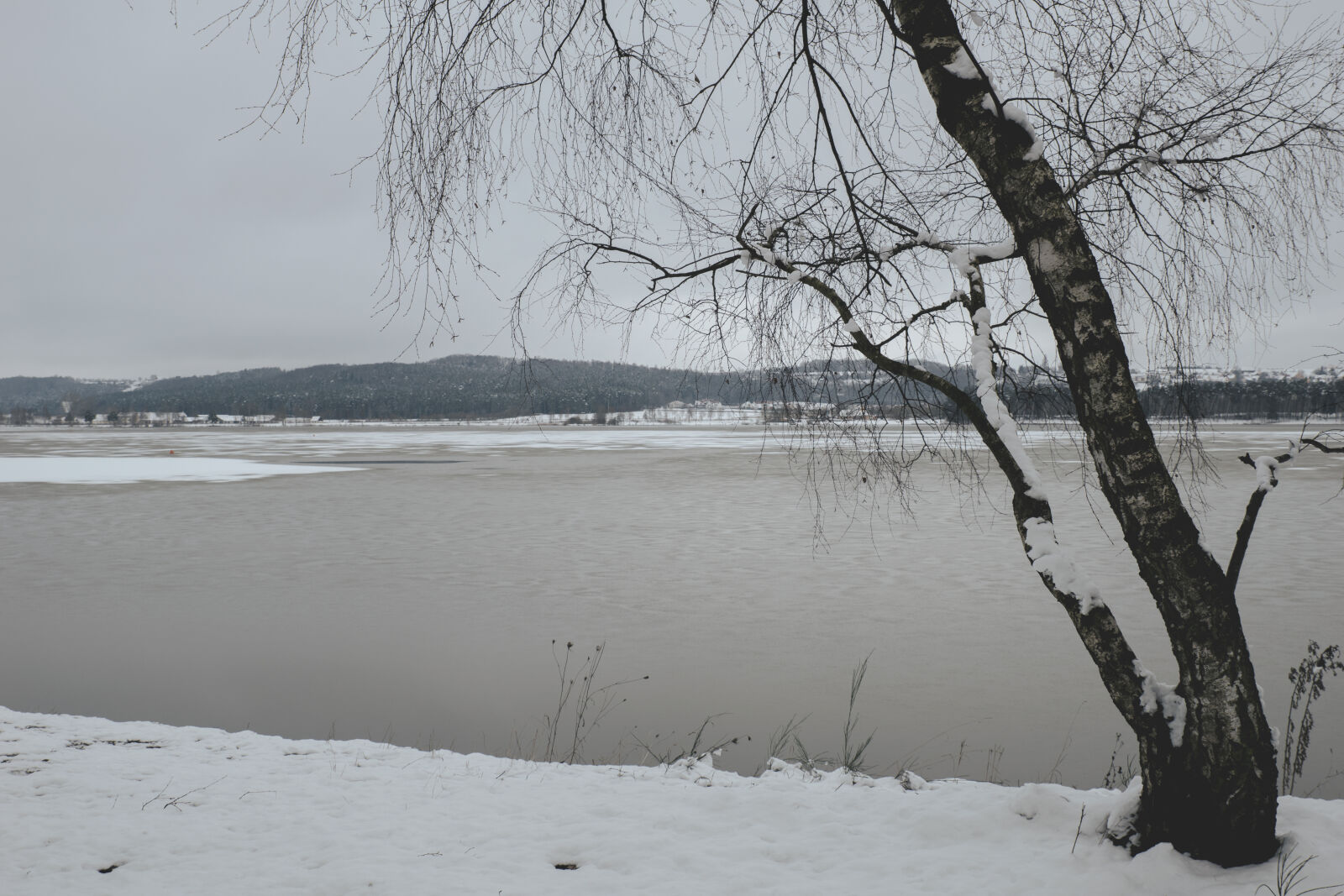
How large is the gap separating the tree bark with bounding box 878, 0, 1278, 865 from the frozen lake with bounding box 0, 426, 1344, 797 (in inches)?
23.8

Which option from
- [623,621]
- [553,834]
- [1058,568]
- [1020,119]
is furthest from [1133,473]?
[623,621]

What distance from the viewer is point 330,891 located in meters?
3.19

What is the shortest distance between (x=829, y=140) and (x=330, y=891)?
3.34 m

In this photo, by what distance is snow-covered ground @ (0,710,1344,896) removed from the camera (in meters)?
3.20

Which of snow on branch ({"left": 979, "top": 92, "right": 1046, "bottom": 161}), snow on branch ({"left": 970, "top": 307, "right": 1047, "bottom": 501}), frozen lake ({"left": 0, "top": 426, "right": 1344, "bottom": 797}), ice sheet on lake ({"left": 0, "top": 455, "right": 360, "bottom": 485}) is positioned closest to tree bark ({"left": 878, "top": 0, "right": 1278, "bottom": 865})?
snow on branch ({"left": 979, "top": 92, "right": 1046, "bottom": 161})

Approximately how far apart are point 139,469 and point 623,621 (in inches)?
1145

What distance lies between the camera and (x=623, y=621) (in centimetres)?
1011

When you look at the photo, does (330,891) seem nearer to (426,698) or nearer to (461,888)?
(461,888)

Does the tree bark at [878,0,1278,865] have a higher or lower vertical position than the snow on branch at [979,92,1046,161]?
lower

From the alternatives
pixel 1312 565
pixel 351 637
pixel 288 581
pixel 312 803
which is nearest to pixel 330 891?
pixel 312 803

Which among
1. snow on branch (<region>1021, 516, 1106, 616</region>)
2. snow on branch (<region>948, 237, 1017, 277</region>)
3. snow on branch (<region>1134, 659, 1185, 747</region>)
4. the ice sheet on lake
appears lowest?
the ice sheet on lake

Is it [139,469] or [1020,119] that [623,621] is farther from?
[139,469]

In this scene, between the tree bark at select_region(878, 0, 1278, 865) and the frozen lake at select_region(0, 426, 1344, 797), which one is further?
the frozen lake at select_region(0, 426, 1344, 797)

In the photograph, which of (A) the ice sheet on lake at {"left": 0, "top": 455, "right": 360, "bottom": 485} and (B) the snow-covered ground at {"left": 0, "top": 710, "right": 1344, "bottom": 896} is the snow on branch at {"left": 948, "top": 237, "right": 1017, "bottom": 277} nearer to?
(B) the snow-covered ground at {"left": 0, "top": 710, "right": 1344, "bottom": 896}
